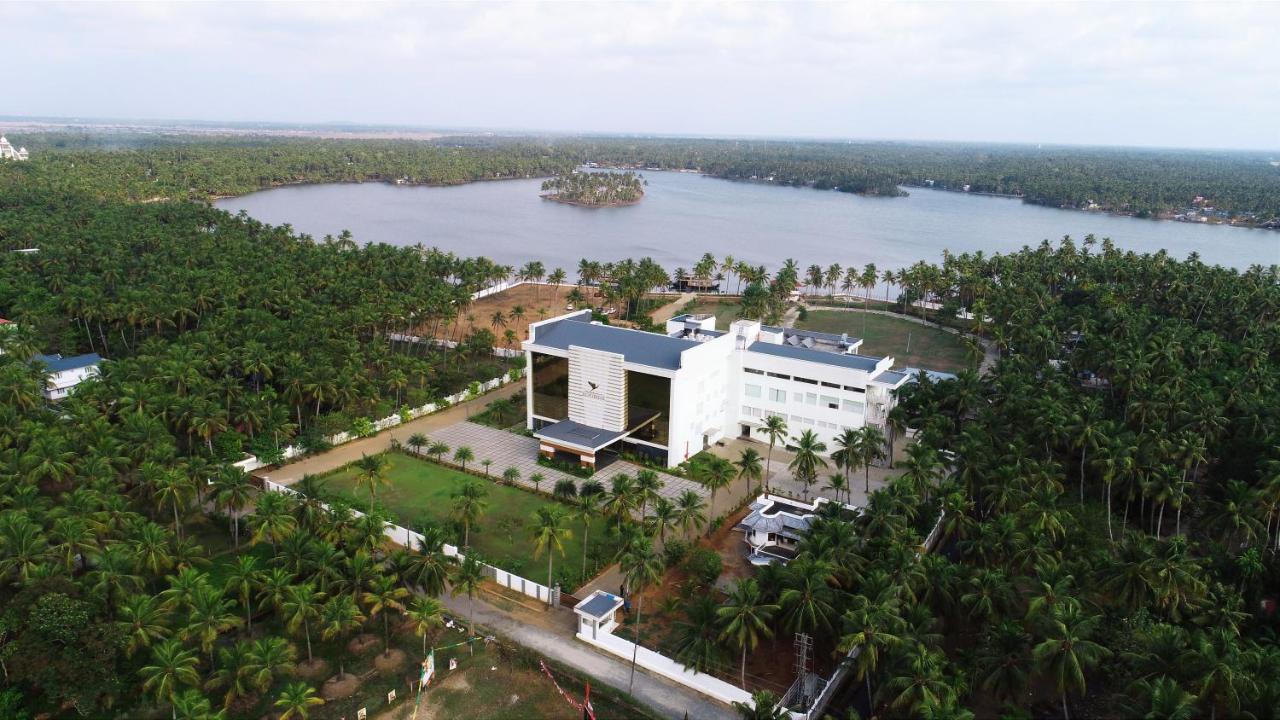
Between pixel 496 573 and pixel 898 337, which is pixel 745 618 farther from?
pixel 898 337

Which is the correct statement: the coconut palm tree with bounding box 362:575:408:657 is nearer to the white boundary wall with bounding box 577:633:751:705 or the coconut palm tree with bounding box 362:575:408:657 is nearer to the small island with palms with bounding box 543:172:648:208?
the white boundary wall with bounding box 577:633:751:705

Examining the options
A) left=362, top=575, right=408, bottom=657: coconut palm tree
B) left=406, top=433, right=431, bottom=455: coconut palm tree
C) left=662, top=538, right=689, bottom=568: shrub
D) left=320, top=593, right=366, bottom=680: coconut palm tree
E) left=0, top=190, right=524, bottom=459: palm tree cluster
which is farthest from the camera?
left=406, top=433, right=431, bottom=455: coconut palm tree

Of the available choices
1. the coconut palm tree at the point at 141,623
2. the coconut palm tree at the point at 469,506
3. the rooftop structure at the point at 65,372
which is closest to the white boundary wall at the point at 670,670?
the coconut palm tree at the point at 469,506

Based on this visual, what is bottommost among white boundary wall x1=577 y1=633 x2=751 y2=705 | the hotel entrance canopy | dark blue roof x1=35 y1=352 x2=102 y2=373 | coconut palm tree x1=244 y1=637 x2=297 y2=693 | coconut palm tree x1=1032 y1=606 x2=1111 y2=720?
white boundary wall x1=577 y1=633 x2=751 y2=705

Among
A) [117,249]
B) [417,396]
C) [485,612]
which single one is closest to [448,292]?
[417,396]

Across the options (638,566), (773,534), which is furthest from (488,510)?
(773,534)

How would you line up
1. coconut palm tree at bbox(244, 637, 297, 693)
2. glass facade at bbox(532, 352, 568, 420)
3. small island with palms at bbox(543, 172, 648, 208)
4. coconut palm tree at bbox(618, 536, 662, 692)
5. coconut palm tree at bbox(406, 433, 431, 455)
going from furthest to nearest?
small island with palms at bbox(543, 172, 648, 208) → glass facade at bbox(532, 352, 568, 420) → coconut palm tree at bbox(406, 433, 431, 455) → coconut palm tree at bbox(618, 536, 662, 692) → coconut palm tree at bbox(244, 637, 297, 693)

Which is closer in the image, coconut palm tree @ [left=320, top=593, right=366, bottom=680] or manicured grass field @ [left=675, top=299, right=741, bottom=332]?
coconut palm tree @ [left=320, top=593, right=366, bottom=680]

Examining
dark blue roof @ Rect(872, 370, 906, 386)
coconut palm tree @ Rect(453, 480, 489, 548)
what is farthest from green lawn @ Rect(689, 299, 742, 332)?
coconut palm tree @ Rect(453, 480, 489, 548)
